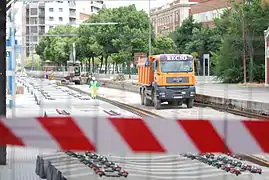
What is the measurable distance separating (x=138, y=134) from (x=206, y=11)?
7.07 ft

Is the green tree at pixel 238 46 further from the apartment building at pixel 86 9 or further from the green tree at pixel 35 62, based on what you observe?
the green tree at pixel 35 62

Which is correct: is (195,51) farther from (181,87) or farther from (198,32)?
(181,87)

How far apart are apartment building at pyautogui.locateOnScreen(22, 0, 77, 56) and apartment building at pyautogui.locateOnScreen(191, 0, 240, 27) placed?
90 centimetres

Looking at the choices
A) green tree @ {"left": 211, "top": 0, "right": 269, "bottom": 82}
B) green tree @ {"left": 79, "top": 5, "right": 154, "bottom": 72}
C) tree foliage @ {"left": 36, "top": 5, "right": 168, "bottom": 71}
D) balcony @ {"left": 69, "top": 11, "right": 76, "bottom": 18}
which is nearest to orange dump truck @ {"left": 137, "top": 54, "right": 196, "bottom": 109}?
green tree @ {"left": 211, "top": 0, "right": 269, "bottom": 82}

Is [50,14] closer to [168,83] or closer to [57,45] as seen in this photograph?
[57,45]

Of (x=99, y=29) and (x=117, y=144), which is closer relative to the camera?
(x=117, y=144)

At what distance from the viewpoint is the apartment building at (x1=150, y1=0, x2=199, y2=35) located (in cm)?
355

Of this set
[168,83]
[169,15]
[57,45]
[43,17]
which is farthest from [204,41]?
[168,83]

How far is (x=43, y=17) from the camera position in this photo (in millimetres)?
3422

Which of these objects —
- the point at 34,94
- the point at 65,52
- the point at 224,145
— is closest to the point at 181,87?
the point at 34,94

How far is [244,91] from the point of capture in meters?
4.22

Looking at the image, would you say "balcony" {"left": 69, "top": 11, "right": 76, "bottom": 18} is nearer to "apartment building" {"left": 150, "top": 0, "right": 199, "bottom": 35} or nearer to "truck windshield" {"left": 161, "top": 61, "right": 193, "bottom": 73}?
"apartment building" {"left": 150, "top": 0, "right": 199, "bottom": 35}

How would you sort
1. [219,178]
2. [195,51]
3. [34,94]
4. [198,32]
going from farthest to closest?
[34,94] → [219,178] → [195,51] → [198,32]

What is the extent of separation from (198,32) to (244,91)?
3.63ft
